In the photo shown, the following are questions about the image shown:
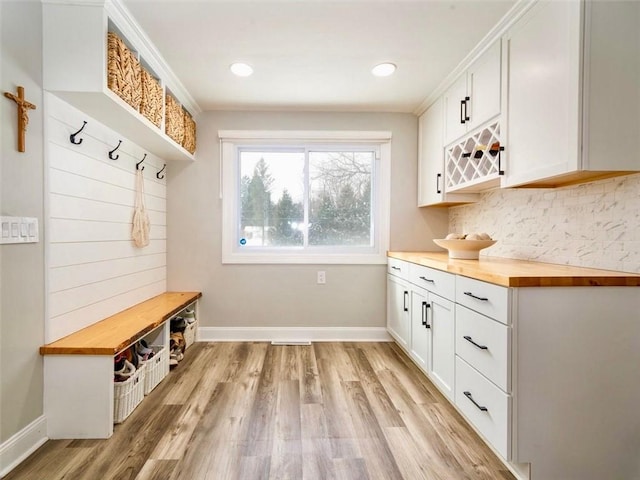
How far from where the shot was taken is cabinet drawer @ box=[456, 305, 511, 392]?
140cm

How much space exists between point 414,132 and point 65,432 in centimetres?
345

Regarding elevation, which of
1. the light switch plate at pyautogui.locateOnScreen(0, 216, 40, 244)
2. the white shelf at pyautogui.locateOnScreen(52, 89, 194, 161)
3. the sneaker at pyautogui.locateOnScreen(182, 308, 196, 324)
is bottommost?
the sneaker at pyautogui.locateOnScreen(182, 308, 196, 324)

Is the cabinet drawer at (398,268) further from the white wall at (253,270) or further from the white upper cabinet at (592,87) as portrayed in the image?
the white upper cabinet at (592,87)

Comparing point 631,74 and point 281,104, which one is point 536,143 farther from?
point 281,104

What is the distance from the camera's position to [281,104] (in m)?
2.99

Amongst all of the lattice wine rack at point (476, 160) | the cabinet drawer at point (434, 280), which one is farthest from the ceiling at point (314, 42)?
the cabinet drawer at point (434, 280)

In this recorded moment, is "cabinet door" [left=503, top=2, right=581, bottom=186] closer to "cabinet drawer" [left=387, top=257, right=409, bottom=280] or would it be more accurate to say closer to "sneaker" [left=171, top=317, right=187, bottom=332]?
"cabinet drawer" [left=387, top=257, right=409, bottom=280]

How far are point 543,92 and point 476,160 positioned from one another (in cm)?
67

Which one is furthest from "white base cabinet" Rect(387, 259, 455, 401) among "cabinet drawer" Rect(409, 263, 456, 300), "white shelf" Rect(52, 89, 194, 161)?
"white shelf" Rect(52, 89, 194, 161)

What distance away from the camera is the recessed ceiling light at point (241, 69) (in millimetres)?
2310

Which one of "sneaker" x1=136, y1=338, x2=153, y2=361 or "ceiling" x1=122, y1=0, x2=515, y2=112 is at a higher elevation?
"ceiling" x1=122, y1=0, x2=515, y2=112

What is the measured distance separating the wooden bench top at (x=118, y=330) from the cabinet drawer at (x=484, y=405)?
1.86 meters

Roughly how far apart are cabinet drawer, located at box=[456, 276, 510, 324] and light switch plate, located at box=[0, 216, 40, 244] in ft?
7.25

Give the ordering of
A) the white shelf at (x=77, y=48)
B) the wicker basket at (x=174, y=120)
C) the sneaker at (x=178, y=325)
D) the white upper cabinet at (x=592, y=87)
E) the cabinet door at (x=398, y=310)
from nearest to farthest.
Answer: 1. the white upper cabinet at (x=592, y=87)
2. the white shelf at (x=77, y=48)
3. the wicker basket at (x=174, y=120)
4. the cabinet door at (x=398, y=310)
5. the sneaker at (x=178, y=325)
